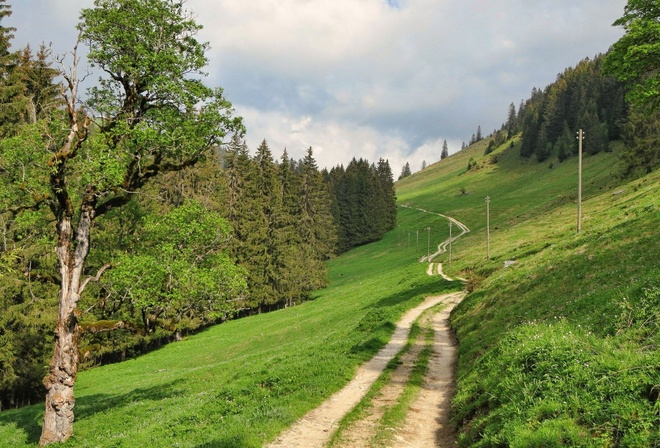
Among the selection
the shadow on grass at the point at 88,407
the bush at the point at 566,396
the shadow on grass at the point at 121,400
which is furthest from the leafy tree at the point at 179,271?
the bush at the point at 566,396

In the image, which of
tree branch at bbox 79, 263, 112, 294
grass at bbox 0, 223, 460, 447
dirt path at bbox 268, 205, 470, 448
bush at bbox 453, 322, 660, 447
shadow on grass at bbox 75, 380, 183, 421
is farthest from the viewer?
shadow on grass at bbox 75, 380, 183, 421

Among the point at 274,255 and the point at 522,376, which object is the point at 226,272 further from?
the point at 274,255

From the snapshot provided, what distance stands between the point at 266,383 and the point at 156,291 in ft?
17.6

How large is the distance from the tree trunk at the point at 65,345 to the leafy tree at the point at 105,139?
31 mm

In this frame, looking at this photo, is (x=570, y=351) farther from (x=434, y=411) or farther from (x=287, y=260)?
(x=287, y=260)

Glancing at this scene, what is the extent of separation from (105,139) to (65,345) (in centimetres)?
736

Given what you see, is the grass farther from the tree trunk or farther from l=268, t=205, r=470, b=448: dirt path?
the tree trunk

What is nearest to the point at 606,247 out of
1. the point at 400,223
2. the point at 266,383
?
the point at 266,383

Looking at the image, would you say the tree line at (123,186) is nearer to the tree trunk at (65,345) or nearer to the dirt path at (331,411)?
the tree trunk at (65,345)

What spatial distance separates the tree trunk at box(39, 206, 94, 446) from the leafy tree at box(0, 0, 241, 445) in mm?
31

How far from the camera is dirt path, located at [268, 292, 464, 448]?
10188mm

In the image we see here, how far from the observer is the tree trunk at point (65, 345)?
44.8 feet

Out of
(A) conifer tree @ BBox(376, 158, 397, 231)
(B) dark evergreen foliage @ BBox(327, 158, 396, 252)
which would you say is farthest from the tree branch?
(A) conifer tree @ BBox(376, 158, 397, 231)

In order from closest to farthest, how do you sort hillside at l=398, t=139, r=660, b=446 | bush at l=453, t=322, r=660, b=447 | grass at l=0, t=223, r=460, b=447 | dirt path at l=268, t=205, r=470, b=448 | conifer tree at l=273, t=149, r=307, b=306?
bush at l=453, t=322, r=660, b=447 < hillside at l=398, t=139, r=660, b=446 < dirt path at l=268, t=205, r=470, b=448 < grass at l=0, t=223, r=460, b=447 < conifer tree at l=273, t=149, r=307, b=306
